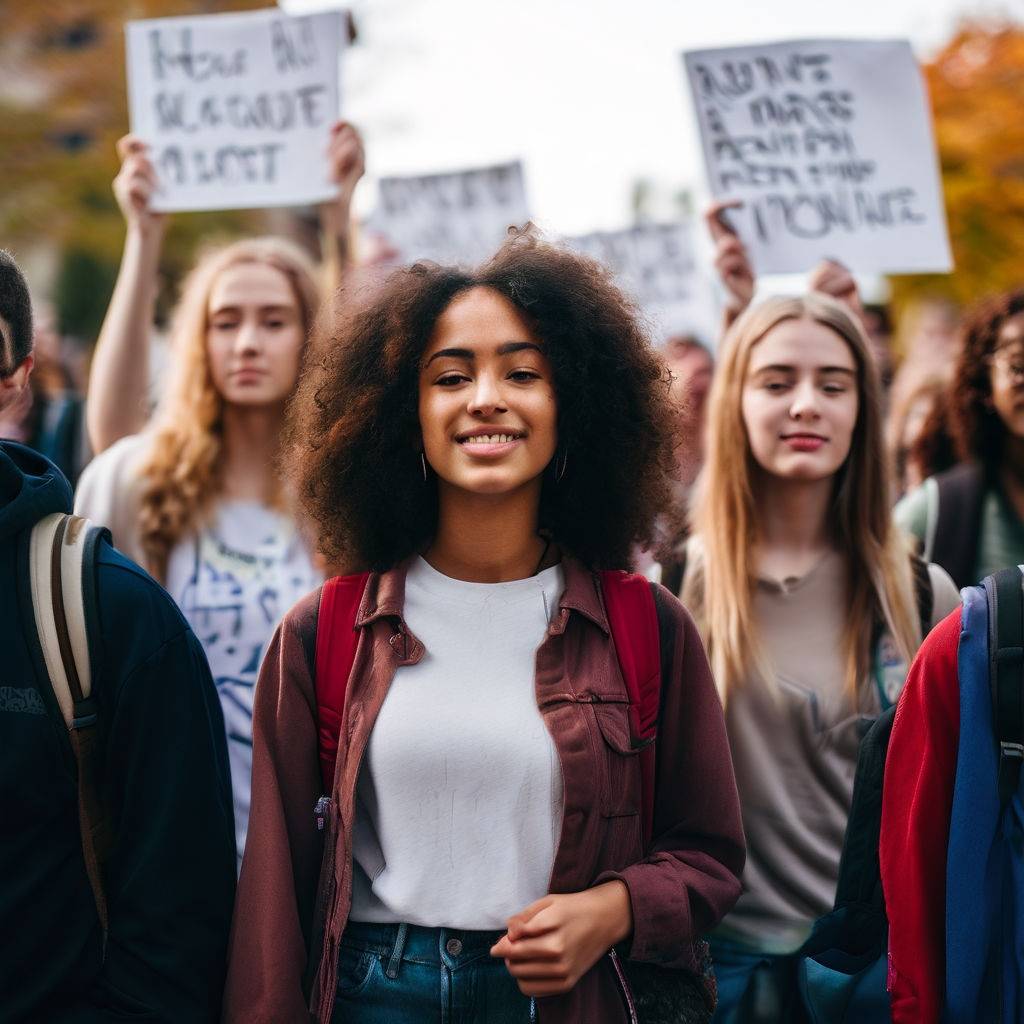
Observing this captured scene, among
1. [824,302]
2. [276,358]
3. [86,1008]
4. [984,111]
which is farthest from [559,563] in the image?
[984,111]

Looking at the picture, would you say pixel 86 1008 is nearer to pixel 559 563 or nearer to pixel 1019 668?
pixel 559 563

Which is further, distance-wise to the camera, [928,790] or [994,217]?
[994,217]

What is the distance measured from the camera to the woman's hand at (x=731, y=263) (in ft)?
15.0

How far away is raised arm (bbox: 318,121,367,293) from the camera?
15.3 ft

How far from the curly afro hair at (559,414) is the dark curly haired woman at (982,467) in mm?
1611

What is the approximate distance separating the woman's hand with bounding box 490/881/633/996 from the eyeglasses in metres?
2.57

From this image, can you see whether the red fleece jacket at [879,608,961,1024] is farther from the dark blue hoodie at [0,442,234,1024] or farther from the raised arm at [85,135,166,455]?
the raised arm at [85,135,166,455]

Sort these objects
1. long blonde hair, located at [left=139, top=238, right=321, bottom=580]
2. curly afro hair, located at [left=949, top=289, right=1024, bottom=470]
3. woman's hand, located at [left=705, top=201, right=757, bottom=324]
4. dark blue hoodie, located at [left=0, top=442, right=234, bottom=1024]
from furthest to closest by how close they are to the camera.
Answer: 1. woman's hand, located at [left=705, top=201, right=757, bottom=324]
2. curly afro hair, located at [left=949, top=289, right=1024, bottom=470]
3. long blonde hair, located at [left=139, top=238, right=321, bottom=580]
4. dark blue hoodie, located at [left=0, top=442, right=234, bottom=1024]

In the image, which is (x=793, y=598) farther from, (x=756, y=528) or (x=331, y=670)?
(x=331, y=670)

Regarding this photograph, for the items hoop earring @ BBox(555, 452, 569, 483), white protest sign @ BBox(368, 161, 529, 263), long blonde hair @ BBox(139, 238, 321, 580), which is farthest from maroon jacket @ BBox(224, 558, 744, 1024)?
white protest sign @ BBox(368, 161, 529, 263)

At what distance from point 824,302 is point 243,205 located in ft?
7.34

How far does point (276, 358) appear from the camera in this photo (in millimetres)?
4055

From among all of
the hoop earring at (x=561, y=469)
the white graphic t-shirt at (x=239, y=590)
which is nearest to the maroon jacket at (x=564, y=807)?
the hoop earring at (x=561, y=469)

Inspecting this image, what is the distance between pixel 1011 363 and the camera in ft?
14.0
